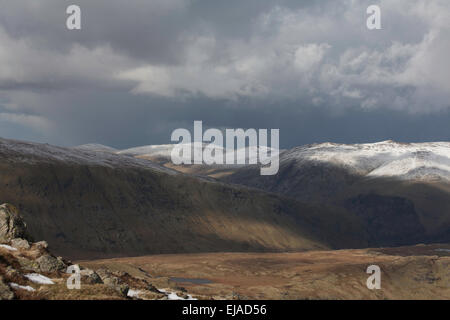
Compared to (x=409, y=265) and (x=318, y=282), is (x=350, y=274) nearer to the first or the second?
(x=318, y=282)

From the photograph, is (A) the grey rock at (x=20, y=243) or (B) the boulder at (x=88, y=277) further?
(A) the grey rock at (x=20, y=243)

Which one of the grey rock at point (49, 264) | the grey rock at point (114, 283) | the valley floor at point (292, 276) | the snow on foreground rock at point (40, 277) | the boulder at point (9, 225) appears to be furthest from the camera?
the valley floor at point (292, 276)

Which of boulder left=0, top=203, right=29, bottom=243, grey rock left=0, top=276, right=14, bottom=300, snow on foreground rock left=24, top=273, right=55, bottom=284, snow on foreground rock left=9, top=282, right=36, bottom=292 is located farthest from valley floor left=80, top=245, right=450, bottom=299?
grey rock left=0, top=276, right=14, bottom=300

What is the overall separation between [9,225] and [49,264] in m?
5.83

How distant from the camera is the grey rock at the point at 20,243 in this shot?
34.9 m

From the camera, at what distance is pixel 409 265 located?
14725cm

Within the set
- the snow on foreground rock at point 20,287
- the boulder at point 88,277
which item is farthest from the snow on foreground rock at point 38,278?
the boulder at point 88,277

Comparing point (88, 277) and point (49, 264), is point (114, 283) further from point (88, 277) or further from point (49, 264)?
point (49, 264)

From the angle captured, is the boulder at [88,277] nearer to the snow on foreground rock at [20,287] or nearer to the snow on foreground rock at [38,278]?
the snow on foreground rock at [38,278]

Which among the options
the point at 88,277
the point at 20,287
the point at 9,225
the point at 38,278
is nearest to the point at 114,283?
the point at 88,277

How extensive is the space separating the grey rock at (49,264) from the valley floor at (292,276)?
71375 millimetres

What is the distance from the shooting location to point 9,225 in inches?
1433
